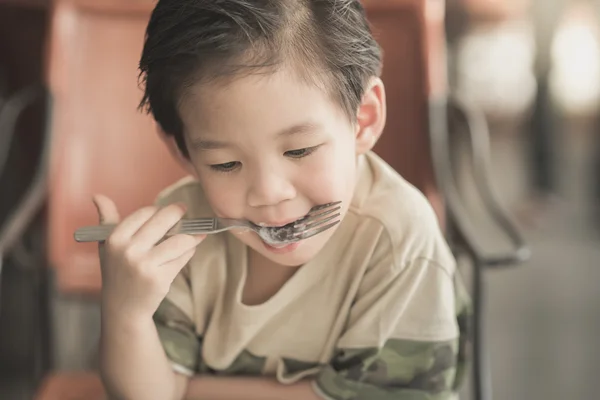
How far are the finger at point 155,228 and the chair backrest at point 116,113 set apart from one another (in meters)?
0.04

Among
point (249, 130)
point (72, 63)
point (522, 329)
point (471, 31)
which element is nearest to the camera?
point (249, 130)

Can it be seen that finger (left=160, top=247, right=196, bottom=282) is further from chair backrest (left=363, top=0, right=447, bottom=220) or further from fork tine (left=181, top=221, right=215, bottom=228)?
chair backrest (left=363, top=0, right=447, bottom=220)

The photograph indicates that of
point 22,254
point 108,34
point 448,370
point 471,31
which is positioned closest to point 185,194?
point 448,370

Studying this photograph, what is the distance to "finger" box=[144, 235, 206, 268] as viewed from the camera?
1.36 ft

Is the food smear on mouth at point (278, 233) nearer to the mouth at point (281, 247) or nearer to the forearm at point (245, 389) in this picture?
the mouth at point (281, 247)

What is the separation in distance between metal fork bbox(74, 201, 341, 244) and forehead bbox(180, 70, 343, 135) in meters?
0.06

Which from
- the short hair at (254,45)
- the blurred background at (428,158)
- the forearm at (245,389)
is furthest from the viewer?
the blurred background at (428,158)

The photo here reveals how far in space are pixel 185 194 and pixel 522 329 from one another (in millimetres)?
1260

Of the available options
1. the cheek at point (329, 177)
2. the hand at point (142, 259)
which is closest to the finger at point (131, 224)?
the hand at point (142, 259)

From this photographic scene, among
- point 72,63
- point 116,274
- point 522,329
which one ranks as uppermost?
point 72,63

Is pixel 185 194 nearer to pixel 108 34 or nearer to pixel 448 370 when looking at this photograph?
pixel 448 370

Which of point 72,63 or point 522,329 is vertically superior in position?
point 72,63

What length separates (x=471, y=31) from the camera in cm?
194

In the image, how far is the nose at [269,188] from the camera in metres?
0.41
